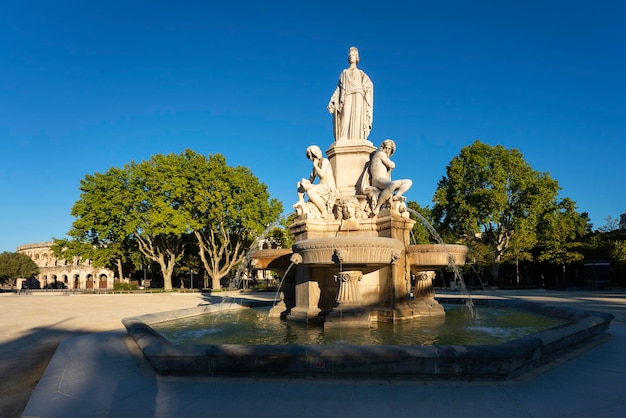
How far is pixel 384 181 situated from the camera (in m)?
10.9

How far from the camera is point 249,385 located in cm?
495

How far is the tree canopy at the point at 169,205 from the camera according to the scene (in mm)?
37969

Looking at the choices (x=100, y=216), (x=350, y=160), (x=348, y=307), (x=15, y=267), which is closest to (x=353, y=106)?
(x=350, y=160)

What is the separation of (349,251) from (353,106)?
5.88 m

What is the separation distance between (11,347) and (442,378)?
9039 millimetres

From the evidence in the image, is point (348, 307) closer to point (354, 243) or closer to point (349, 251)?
point (349, 251)

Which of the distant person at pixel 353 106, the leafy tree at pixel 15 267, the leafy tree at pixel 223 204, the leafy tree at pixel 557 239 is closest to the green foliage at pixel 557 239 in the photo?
the leafy tree at pixel 557 239

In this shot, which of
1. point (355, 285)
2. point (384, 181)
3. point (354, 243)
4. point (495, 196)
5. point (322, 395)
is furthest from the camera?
point (495, 196)

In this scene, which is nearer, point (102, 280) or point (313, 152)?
point (313, 152)

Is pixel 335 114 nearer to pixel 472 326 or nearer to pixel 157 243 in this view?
pixel 472 326

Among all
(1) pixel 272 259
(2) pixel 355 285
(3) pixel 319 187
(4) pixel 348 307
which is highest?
(3) pixel 319 187

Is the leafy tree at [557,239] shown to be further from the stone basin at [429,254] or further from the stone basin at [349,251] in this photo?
the stone basin at [349,251]

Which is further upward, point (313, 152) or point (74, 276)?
point (313, 152)

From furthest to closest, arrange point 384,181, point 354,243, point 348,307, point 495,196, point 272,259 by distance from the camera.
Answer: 1. point 495,196
2. point 272,259
3. point 384,181
4. point 348,307
5. point 354,243
